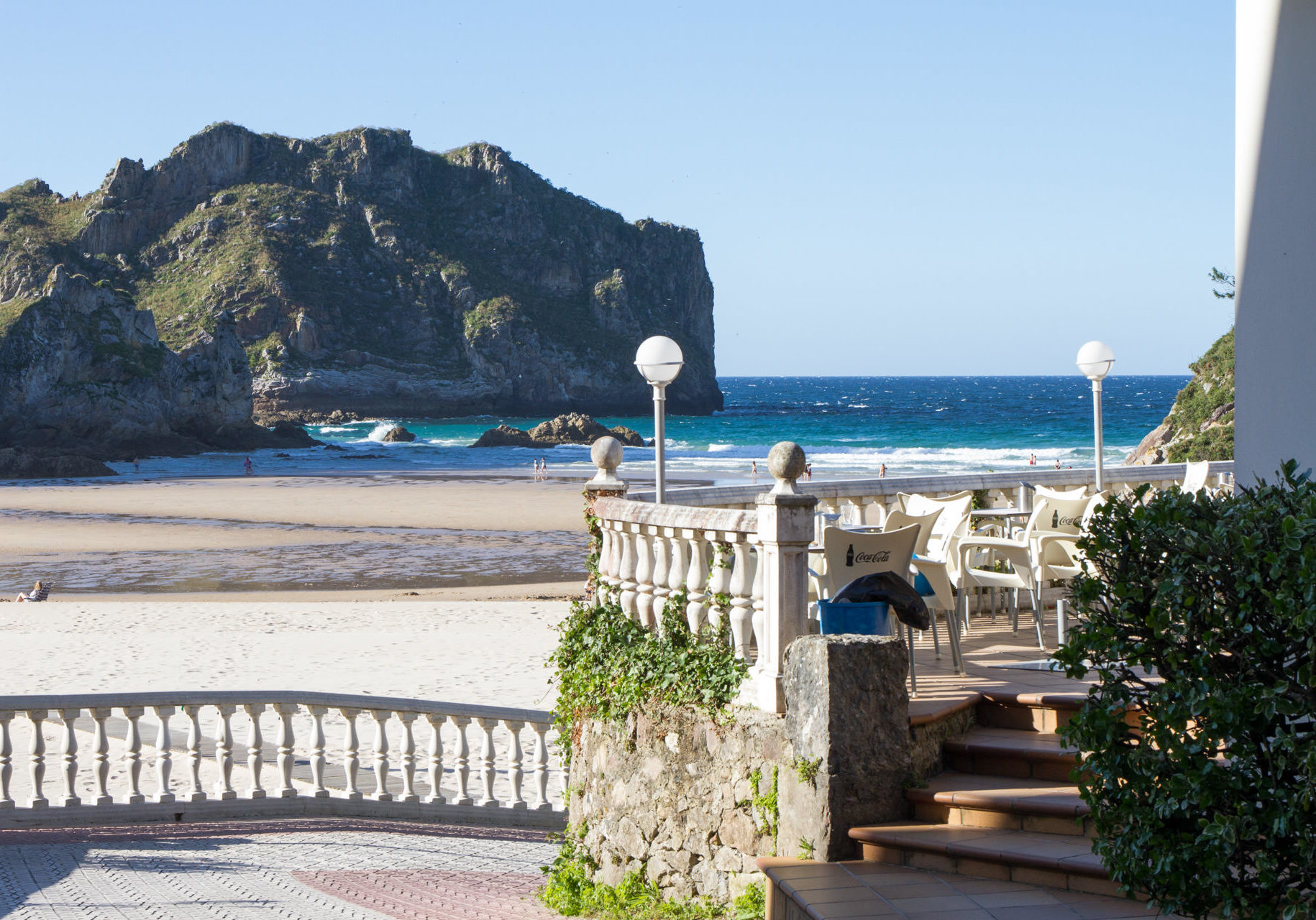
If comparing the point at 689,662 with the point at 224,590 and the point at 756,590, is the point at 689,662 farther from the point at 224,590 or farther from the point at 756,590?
the point at 224,590

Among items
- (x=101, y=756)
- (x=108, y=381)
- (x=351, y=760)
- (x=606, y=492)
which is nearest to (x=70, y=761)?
→ (x=101, y=756)

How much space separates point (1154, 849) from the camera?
113 inches

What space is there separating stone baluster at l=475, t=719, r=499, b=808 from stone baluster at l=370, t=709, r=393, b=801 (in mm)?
679

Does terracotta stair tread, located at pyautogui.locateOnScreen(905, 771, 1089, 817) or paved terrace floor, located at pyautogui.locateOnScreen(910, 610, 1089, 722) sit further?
paved terrace floor, located at pyautogui.locateOnScreen(910, 610, 1089, 722)

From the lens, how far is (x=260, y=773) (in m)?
8.10

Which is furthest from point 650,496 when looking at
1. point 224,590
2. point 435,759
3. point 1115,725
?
point 224,590

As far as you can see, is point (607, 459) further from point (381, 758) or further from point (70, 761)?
point (70, 761)

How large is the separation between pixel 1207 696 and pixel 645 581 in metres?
3.51

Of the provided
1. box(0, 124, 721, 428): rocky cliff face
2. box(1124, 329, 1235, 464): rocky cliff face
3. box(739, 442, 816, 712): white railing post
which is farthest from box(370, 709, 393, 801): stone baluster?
box(0, 124, 721, 428): rocky cliff face

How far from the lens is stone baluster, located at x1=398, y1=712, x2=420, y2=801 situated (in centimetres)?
837

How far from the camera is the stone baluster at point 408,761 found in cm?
837

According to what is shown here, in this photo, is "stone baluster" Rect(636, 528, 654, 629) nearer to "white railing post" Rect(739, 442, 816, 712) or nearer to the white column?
"white railing post" Rect(739, 442, 816, 712)

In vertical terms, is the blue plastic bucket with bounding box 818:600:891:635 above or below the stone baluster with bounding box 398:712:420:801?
above

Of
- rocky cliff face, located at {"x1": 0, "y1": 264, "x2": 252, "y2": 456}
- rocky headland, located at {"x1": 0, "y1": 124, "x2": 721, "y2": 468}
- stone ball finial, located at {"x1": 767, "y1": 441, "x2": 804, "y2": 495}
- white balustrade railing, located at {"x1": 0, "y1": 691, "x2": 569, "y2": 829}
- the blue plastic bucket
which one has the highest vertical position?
rocky headland, located at {"x1": 0, "y1": 124, "x2": 721, "y2": 468}
